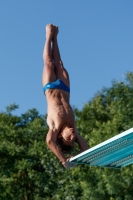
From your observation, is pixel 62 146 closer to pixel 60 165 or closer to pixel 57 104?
pixel 57 104

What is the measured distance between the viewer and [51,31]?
7.34 m

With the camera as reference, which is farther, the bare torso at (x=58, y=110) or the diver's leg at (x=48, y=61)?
the diver's leg at (x=48, y=61)

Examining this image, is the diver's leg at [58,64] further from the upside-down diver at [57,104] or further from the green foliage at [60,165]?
the green foliage at [60,165]

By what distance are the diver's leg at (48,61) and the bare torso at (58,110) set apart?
256 mm

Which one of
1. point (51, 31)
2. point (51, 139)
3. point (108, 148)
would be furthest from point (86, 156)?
point (51, 31)

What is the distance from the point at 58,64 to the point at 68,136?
145 centimetres

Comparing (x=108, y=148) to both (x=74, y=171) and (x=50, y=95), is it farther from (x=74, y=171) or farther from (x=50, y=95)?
(x=74, y=171)

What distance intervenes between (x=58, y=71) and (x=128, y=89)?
1178cm

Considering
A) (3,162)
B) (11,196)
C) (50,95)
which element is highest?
(3,162)

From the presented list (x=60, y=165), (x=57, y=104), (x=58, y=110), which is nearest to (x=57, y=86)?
(x=57, y=104)

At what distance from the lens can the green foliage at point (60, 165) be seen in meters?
15.2

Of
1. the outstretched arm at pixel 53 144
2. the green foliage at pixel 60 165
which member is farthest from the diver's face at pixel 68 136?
the green foliage at pixel 60 165

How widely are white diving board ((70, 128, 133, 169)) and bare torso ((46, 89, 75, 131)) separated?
0.76 metres

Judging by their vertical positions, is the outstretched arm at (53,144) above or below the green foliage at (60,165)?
below
